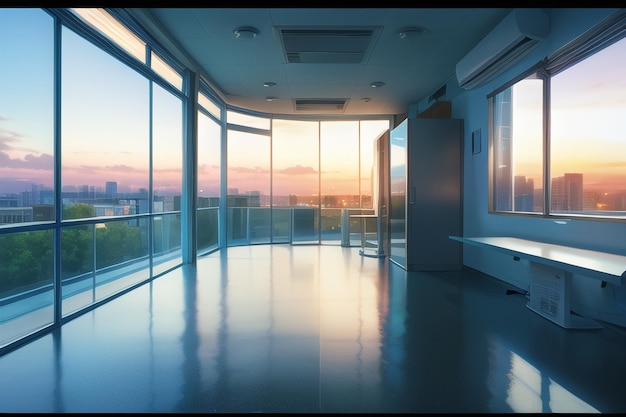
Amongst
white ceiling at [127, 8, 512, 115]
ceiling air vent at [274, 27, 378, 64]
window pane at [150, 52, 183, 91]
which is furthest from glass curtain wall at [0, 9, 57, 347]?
ceiling air vent at [274, 27, 378, 64]

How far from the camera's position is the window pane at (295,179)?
9305 mm

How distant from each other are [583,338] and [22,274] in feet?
19.3

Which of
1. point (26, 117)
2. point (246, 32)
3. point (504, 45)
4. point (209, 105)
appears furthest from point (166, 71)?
point (504, 45)

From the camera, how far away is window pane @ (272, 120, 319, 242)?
9.31 meters

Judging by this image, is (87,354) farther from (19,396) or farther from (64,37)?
(64,37)

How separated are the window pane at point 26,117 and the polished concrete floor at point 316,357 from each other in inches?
46.2

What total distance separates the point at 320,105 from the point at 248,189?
280 cm

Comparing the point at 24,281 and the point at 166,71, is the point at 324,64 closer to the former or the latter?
the point at 166,71

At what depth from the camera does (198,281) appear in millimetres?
5055

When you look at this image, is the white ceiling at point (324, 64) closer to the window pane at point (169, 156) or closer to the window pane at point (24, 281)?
the window pane at point (169, 156)

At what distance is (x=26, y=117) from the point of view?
11.8ft

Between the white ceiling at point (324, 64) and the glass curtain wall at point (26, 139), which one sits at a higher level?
the white ceiling at point (324, 64)

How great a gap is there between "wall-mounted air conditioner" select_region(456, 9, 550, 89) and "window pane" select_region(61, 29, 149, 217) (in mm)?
4193

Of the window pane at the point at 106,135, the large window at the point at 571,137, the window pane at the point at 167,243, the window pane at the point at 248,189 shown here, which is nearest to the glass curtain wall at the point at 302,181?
the window pane at the point at 248,189
